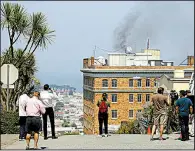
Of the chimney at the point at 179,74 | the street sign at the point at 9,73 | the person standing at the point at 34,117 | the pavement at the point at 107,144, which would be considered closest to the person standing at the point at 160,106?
the pavement at the point at 107,144

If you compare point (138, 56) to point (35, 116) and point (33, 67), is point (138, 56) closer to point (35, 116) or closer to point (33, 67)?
point (33, 67)

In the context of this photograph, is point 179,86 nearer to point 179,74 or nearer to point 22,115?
point 179,74

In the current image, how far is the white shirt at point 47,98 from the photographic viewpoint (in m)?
18.4

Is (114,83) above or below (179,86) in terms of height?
above

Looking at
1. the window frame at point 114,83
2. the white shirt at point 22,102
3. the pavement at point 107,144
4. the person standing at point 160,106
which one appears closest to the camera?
the pavement at point 107,144

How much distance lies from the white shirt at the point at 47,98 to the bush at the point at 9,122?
2.23 meters

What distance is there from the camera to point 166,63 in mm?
93500

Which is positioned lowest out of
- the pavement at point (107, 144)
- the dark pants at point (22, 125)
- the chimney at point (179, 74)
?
the pavement at point (107, 144)

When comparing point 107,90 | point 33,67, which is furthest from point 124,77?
point 33,67

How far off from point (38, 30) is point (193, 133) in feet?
26.0

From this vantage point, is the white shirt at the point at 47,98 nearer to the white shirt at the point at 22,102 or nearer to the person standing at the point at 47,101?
the person standing at the point at 47,101

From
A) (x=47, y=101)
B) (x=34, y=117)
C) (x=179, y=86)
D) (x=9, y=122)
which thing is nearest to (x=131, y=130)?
(x=179, y=86)

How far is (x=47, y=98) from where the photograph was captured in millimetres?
18516

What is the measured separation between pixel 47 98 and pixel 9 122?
2556 mm
